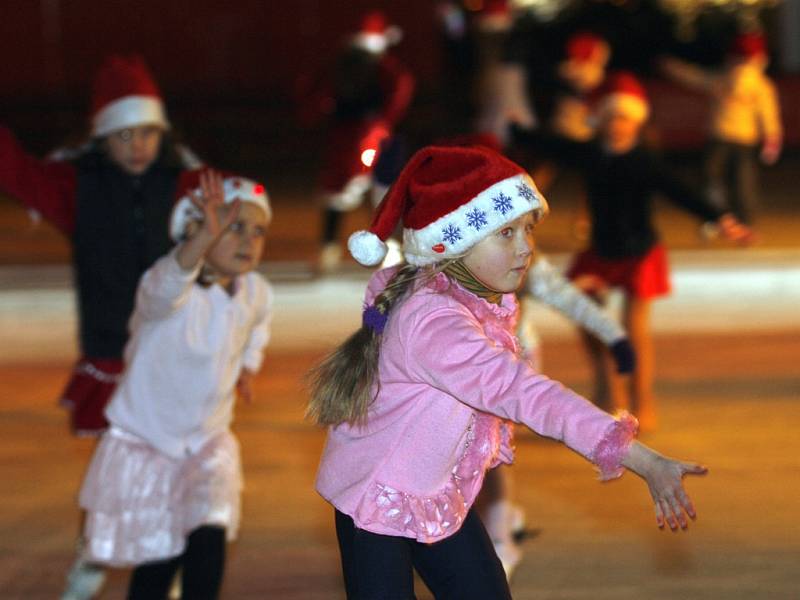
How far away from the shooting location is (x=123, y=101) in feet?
17.6

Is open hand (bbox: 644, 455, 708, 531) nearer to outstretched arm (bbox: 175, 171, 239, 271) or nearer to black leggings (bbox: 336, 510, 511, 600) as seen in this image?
black leggings (bbox: 336, 510, 511, 600)

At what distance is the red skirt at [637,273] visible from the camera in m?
7.12

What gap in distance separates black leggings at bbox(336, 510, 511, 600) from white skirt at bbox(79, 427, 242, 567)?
0.99 m

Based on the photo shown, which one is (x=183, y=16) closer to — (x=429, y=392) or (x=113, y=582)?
(x=113, y=582)

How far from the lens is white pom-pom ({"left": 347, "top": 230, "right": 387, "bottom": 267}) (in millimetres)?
3416

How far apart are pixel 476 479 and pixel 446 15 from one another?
16.7 m

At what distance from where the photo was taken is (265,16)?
1980 centimetres

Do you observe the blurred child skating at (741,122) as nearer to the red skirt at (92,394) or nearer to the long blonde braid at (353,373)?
the red skirt at (92,394)

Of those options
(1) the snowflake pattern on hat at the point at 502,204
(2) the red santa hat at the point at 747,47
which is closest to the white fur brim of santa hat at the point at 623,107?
(1) the snowflake pattern on hat at the point at 502,204

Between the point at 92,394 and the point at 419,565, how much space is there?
204 cm

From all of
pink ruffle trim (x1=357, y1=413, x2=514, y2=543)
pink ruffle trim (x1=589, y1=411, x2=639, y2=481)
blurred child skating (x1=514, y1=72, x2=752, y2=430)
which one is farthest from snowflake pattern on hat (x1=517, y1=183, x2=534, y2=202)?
blurred child skating (x1=514, y1=72, x2=752, y2=430)

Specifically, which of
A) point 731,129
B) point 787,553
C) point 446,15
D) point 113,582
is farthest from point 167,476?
point 446,15

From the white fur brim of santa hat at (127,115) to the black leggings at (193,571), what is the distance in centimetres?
175

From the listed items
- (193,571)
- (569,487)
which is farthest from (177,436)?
(569,487)
